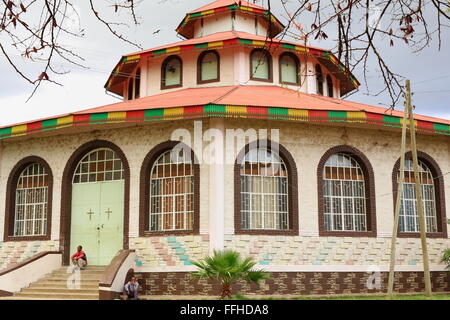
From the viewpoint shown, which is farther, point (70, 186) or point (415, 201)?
point (415, 201)

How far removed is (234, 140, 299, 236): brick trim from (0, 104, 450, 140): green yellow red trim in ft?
3.45

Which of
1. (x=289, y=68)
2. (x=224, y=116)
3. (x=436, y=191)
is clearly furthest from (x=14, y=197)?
(x=436, y=191)

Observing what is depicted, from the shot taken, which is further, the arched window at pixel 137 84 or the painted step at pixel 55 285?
the arched window at pixel 137 84

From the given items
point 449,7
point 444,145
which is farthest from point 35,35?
point 444,145

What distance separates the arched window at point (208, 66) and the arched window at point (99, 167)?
396 centimetres

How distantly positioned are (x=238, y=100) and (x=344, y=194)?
13.1ft

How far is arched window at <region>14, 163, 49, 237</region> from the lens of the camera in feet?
59.1

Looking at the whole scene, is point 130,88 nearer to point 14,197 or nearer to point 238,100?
point 14,197

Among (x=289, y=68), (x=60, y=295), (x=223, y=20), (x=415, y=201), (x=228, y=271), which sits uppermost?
(x=223, y=20)

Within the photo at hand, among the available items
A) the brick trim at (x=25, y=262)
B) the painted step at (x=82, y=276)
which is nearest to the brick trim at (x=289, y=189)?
the painted step at (x=82, y=276)

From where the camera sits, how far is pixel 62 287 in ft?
51.9

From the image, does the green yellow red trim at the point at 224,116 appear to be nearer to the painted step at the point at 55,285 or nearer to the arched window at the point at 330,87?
the painted step at the point at 55,285

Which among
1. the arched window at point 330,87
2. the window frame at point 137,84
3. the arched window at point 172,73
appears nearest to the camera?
the arched window at point 172,73

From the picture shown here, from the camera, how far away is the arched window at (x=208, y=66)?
63.8ft
